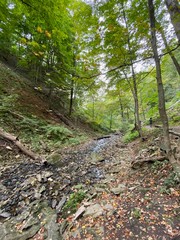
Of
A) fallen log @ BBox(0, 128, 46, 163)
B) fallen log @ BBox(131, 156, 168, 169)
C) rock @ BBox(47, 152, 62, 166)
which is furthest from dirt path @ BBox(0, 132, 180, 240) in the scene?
fallen log @ BBox(0, 128, 46, 163)

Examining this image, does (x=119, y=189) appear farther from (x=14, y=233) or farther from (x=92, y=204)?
(x=14, y=233)

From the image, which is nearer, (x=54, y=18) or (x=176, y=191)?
(x=176, y=191)

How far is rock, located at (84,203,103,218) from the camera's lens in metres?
2.48

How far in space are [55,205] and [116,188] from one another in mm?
1547

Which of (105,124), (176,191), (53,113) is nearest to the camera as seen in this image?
(176,191)

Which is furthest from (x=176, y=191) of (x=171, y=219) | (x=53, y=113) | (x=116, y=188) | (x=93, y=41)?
(x=53, y=113)

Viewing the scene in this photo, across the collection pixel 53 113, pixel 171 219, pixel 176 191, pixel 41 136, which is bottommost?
pixel 171 219

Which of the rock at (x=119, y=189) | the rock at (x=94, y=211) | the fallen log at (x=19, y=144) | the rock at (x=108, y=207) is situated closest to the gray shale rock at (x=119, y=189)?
the rock at (x=119, y=189)

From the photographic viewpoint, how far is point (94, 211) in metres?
2.57

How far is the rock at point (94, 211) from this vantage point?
8.14ft

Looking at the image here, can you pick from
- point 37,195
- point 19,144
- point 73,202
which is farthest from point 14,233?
point 19,144

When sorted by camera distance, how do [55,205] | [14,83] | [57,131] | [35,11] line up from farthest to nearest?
[14,83] → [57,131] → [35,11] → [55,205]

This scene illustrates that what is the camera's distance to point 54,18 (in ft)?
12.2

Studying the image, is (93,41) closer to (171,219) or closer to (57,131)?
(57,131)
